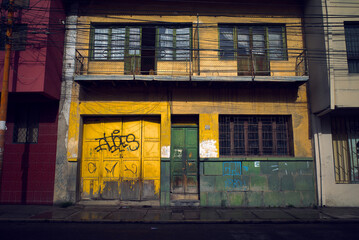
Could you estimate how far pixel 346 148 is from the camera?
917 cm

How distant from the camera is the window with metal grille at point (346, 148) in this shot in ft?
29.6

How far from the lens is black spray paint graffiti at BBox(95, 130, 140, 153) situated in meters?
9.38

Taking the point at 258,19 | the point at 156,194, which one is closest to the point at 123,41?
the point at 258,19

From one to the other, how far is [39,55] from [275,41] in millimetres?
9260

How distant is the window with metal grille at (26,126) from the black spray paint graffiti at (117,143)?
2.52 metres

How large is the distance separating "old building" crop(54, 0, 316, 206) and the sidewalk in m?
0.59

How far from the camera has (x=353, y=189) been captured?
8.68 m

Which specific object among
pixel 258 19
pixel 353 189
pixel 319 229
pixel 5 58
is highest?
pixel 258 19

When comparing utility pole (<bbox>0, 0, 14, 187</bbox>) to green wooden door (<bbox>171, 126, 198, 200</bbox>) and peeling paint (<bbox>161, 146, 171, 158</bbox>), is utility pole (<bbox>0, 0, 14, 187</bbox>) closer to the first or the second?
peeling paint (<bbox>161, 146, 171, 158</bbox>)

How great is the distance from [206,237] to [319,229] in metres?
3.31

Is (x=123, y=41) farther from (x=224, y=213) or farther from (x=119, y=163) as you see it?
(x=224, y=213)

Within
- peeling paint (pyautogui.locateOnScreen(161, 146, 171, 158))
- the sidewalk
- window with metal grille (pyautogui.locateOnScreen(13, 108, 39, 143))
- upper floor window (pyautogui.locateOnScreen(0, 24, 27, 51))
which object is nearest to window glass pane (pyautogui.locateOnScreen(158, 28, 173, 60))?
peeling paint (pyautogui.locateOnScreen(161, 146, 171, 158))

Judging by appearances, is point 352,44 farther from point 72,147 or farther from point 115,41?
point 72,147

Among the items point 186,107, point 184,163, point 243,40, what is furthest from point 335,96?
point 184,163
